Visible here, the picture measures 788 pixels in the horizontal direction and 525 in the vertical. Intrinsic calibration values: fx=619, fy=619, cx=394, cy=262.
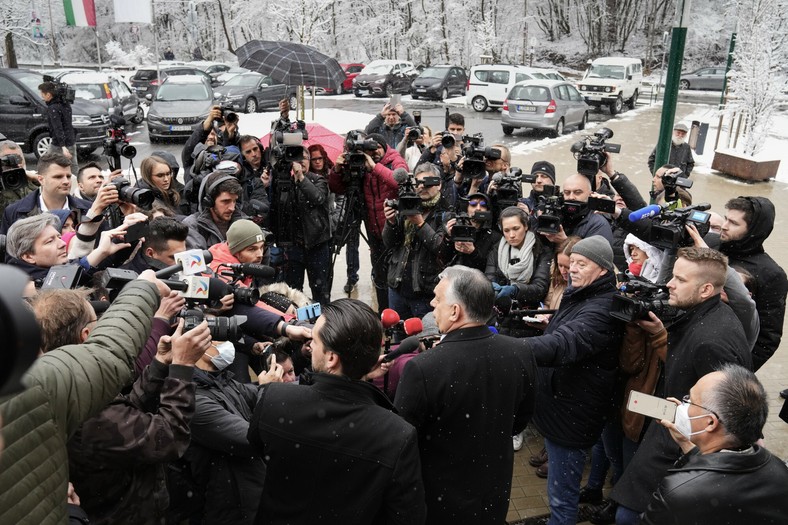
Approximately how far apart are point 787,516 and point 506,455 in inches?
42.3

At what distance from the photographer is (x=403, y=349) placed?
119 inches

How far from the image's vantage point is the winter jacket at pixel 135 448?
2.24 m

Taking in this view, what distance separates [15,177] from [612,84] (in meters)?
22.5

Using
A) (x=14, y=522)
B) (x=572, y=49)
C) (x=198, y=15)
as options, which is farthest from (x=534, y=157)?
(x=198, y=15)

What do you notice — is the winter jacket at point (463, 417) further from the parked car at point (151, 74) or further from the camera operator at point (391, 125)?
the parked car at point (151, 74)

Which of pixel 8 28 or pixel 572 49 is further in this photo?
pixel 572 49

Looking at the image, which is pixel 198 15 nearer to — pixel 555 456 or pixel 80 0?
pixel 80 0

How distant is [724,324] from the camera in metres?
3.16

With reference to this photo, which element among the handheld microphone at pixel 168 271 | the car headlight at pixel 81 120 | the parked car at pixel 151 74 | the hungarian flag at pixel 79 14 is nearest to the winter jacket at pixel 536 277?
the handheld microphone at pixel 168 271

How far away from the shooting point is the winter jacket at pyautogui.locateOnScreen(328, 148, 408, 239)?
596cm

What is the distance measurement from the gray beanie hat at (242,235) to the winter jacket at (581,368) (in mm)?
1911

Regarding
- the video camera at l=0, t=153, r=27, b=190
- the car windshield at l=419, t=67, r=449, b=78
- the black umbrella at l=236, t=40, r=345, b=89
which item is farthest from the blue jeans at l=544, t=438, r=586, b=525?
the car windshield at l=419, t=67, r=449, b=78

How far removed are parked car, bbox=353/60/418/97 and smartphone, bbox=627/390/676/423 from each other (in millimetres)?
26615

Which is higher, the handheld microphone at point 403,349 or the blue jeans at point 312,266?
the handheld microphone at point 403,349
